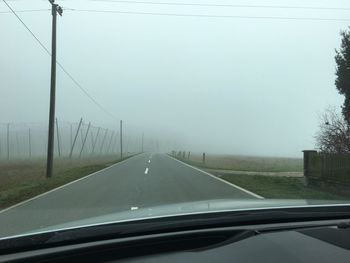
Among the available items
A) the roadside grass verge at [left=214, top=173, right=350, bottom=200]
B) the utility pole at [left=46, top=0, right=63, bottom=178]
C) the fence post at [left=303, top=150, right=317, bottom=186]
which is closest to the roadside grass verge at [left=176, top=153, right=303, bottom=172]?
the utility pole at [left=46, top=0, right=63, bottom=178]

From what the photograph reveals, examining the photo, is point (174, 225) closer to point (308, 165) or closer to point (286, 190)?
point (286, 190)

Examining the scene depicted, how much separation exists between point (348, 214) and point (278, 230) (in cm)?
62

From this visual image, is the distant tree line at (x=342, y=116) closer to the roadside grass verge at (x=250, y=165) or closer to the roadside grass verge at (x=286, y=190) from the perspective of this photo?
the roadside grass verge at (x=286, y=190)

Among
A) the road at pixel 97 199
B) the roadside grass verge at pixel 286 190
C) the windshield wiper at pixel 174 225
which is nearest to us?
the windshield wiper at pixel 174 225

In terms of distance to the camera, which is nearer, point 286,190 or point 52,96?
point 286,190

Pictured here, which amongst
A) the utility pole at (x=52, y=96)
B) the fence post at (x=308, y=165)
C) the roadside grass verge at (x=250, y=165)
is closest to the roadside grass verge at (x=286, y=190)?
the fence post at (x=308, y=165)

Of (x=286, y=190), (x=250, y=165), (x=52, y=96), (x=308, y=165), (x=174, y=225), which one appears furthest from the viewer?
(x=250, y=165)

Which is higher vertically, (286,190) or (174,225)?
(174,225)

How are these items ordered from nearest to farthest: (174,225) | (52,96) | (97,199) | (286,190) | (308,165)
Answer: (174,225) → (97,199) → (286,190) → (308,165) → (52,96)

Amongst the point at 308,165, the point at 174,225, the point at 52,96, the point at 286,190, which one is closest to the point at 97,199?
the point at 286,190

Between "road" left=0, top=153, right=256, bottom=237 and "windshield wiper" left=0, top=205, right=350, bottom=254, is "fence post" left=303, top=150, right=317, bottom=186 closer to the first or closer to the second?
"road" left=0, top=153, right=256, bottom=237

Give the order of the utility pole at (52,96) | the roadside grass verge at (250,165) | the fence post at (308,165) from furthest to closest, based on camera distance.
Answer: the roadside grass verge at (250,165) < the utility pole at (52,96) < the fence post at (308,165)

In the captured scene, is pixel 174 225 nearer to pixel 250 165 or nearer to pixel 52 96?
pixel 52 96

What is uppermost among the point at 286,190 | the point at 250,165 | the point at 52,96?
the point at 52,96
